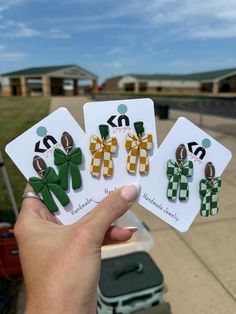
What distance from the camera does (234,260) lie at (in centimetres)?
258

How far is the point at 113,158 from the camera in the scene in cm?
113

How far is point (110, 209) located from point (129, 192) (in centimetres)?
11

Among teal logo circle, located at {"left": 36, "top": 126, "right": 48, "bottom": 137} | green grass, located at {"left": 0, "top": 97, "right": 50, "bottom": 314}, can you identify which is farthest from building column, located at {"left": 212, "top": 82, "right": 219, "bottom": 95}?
teal logo circle, located at {"left": 36, "top": 126, "right": 48, "bottom": 137}

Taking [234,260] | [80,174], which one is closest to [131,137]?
[80,174]

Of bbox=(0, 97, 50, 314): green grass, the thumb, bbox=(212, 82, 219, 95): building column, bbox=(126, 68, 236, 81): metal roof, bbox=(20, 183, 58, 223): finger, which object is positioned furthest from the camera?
bbox=(212, 82, 219, 95): building column

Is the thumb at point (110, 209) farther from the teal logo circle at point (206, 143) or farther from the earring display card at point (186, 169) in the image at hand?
the teal logo circle at point (206, 143)

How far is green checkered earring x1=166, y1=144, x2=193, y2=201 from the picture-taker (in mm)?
1142

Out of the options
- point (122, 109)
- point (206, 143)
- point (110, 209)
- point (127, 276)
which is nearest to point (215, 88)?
point (127, 276)

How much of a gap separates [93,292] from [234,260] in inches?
77.4

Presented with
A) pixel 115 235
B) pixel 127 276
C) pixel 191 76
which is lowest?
pixel 127 276

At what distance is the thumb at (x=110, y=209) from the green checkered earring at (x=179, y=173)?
0.60 ft

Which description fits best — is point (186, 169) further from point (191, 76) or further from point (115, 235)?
point (191, 76)

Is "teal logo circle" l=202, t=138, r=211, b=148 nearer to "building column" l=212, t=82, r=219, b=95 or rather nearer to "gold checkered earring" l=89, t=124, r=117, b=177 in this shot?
"gold checkered earring" l=89, t=124, r=117, b=177

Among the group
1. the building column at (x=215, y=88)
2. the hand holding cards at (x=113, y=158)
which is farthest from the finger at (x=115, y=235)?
the building column at (x=215, y=88)
